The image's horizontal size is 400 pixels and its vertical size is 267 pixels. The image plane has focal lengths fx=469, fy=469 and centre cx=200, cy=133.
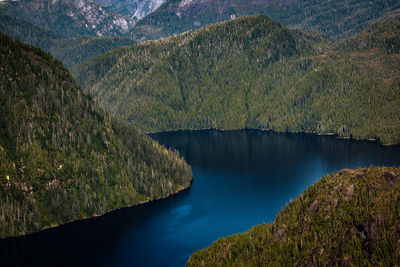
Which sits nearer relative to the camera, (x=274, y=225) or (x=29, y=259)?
(x=274, y=225)

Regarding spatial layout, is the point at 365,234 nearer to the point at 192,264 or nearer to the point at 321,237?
the point at 321,237

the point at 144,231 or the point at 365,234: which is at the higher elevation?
the point at 365,234

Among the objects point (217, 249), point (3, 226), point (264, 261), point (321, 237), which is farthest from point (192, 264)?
point (3, 226)

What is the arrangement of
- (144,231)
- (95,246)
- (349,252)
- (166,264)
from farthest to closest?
(144,231) → (95,246) → (166,264) → (349,252)

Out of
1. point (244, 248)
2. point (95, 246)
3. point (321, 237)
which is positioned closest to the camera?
point (321, 237)

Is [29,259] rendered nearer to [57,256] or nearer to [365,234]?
[57,256]

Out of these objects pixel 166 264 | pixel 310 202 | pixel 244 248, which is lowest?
pixel 166 264

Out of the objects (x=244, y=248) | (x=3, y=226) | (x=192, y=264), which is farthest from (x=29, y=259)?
(x=244, y=248)
